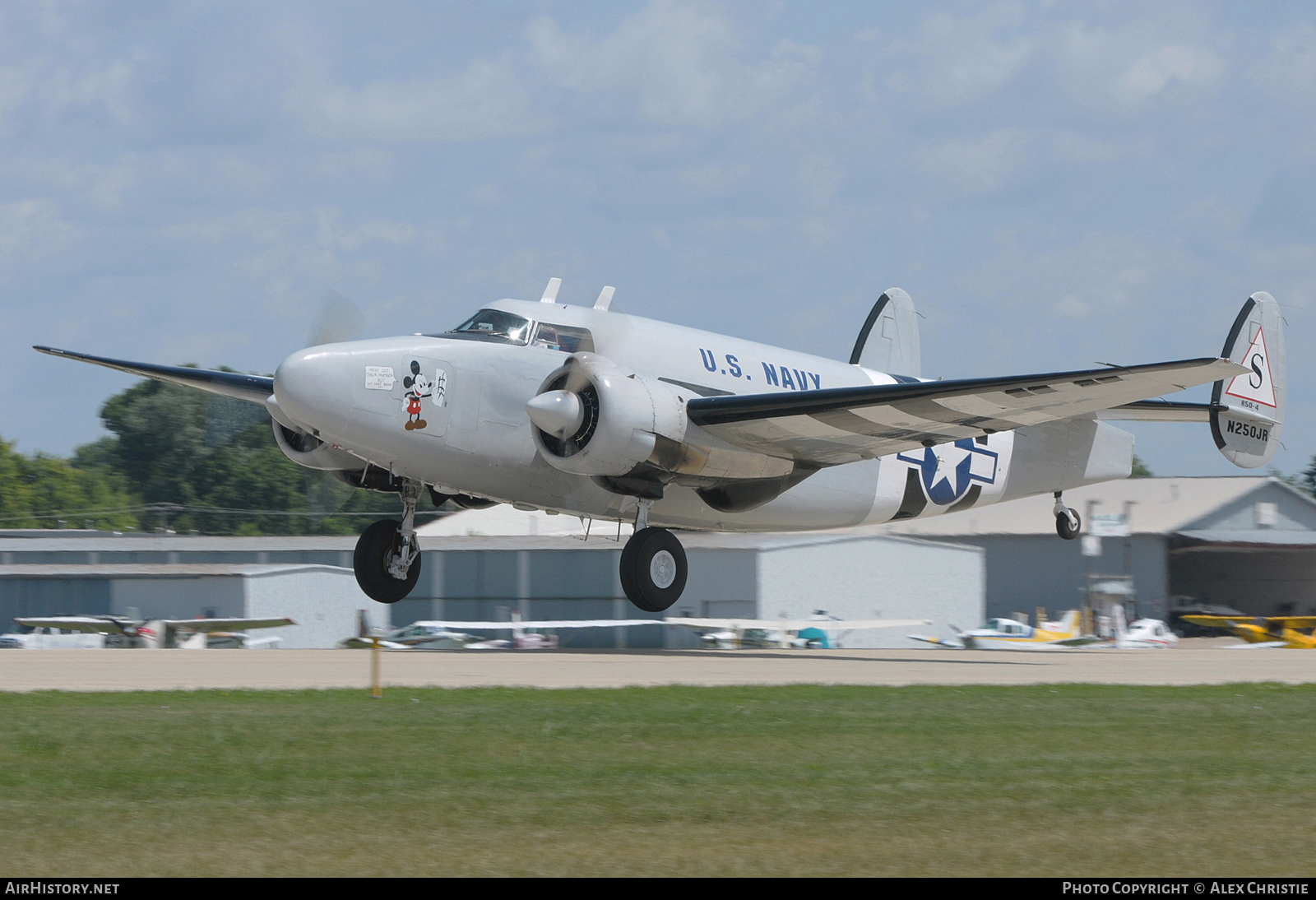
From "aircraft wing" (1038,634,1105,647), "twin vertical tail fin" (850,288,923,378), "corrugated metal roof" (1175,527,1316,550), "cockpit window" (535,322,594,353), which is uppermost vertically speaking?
"twin vertical tail fin" (850,288,923,378)

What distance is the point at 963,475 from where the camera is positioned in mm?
25281

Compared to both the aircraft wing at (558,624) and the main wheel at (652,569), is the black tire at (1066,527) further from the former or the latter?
the aircraft wing at (558,624)

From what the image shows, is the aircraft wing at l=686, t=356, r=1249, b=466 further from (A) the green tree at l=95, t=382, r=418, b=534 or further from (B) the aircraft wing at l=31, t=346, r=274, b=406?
(A) the green tree at l=95, t=382, r=418, b=534

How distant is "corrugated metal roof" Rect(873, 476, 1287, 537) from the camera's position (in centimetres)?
5509

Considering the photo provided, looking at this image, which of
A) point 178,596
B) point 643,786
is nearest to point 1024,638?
point 178,596

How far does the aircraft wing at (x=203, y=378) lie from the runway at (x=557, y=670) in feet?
13.7

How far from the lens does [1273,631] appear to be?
4197cm

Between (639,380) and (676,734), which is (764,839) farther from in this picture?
(639,380)

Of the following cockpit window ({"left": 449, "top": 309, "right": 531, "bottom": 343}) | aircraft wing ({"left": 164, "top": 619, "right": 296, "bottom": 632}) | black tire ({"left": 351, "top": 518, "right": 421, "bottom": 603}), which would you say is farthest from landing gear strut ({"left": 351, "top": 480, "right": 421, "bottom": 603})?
aircraft wing ({"left": 164, "top": 619, "right": 296, "bottom": 632})

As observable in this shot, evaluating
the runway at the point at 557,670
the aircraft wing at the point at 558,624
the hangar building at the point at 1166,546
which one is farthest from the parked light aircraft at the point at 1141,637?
the runway at the point at 557,670

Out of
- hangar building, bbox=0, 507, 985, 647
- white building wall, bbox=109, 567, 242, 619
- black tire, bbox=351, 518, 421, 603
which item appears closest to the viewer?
black tire, bbox=351, 518, 421, 603

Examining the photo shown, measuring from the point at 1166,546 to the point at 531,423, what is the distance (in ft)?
132

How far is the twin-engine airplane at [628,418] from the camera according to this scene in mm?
18984

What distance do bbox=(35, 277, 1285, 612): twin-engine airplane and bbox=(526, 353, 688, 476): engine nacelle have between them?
2cm
